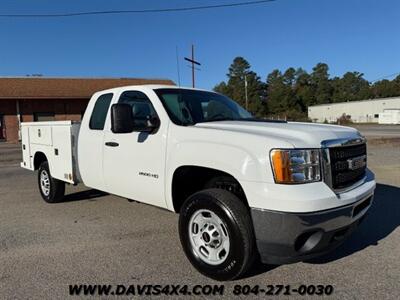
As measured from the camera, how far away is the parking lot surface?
3754mm

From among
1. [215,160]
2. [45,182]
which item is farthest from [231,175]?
[45,182]

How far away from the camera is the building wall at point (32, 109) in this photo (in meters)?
28.8

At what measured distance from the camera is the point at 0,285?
148 inches

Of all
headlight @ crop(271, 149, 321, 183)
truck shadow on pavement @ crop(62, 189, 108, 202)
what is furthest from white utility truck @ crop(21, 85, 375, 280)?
truck shadow on pavement @ crop(62, 189, 108, 202)

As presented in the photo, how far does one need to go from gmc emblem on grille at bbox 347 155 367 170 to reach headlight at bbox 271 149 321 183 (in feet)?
1.84

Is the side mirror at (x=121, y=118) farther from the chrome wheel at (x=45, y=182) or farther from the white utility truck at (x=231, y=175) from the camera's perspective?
the chrome wheel at (x=45, y=182)

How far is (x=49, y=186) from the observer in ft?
23.1

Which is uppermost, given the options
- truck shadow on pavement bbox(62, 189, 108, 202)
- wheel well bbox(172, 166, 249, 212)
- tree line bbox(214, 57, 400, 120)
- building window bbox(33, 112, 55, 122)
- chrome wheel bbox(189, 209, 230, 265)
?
tree line bbox(214, 57, 400, 120)

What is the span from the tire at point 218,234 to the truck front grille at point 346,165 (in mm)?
896

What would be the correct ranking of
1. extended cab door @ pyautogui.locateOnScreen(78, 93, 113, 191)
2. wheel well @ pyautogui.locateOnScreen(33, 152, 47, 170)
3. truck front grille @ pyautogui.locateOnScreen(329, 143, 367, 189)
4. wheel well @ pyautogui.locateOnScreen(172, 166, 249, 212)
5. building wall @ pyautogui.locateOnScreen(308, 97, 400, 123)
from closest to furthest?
truck front grille @ pyautogui.locateOnScreen(329, 143, 367, 189) < wheel well @ pyautogui.locateOnScreen(172, 166, 249, 212) < extended cab door @ pyautogui.locateOnScreen(78, 93, 113, 191) < wheel well @ pyautogui.locateOnScreen(33, 152, 47, 170) < building wall @ pyautogui.locateOnScreen(308, 97, 400, 123)

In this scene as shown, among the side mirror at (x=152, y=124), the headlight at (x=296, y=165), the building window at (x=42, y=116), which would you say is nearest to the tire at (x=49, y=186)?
the side mirror at (x=152, y=124)

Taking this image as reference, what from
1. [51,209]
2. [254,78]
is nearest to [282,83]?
[254,78]

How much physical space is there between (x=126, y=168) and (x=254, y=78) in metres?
112

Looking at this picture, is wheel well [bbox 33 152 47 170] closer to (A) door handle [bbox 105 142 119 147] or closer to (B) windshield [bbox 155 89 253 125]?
(A) door handle [bbox 105 142 119 147]
